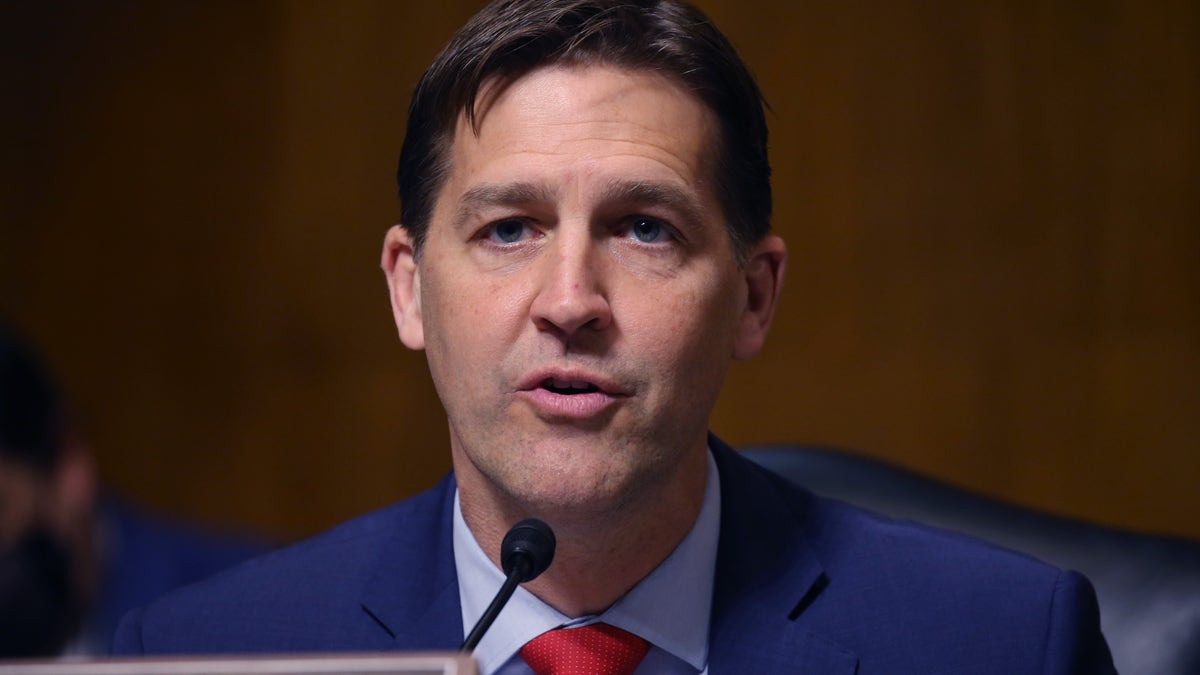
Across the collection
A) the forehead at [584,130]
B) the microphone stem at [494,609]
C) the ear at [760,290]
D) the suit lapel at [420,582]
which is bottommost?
the suit lapel at [420,582]

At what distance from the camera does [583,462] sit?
1.35 metres

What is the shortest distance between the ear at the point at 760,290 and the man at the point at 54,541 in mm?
1128

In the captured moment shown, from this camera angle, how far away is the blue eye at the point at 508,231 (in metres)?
1.42

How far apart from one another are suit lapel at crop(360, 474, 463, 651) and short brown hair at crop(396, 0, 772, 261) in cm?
35

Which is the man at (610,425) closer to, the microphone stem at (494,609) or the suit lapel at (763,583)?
the suit lapel at (763,583)

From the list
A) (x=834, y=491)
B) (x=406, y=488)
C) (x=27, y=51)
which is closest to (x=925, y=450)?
(x=834, y=491)

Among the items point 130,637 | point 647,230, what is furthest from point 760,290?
point 130,637

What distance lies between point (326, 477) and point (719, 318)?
2.05m

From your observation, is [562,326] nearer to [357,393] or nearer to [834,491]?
[834,491]

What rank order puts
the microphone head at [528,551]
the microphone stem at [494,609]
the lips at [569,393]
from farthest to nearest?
the lips at [569,393] → the microphone head at [528,551] → the microphone stem at [494,609]

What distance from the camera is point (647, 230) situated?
144 cm

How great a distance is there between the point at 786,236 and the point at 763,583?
4.53 ft

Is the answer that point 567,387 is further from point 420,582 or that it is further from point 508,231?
point 420,582

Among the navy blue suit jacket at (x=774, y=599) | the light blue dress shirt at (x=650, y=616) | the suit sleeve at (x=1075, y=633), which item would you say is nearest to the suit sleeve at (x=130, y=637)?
the navy blue suit jacket at (x=774, y=599)
